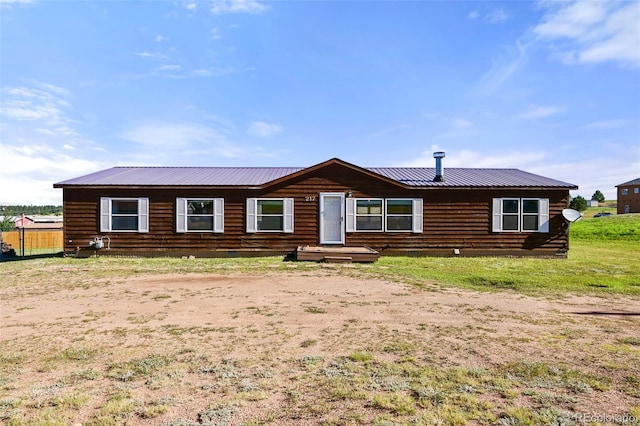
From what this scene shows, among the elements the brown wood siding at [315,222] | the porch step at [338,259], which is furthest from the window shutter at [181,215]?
the porch step at [338,259]

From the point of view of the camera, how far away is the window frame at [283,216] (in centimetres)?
1564

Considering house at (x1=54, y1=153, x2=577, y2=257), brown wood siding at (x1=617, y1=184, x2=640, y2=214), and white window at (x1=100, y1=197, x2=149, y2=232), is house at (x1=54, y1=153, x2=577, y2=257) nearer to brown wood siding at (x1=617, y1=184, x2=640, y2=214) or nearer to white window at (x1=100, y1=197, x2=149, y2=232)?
white window at (x1=100, y1=197, x2=149, y2=232)

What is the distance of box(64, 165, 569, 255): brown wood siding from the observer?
15.4 meters

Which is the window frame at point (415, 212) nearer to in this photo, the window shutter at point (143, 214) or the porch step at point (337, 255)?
the porch step at point (337, 255)

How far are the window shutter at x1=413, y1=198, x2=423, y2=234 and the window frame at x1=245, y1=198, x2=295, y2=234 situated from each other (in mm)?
5471

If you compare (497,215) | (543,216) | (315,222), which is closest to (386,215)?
(315,222)

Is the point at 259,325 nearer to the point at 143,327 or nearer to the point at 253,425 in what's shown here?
the point at 143,327

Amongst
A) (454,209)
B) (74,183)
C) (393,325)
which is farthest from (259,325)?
(74,183)

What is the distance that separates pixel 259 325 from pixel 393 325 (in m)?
2.27

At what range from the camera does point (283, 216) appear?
51.8 feet

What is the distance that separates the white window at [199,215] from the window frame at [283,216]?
3.86 feet

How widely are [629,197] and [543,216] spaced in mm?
60284

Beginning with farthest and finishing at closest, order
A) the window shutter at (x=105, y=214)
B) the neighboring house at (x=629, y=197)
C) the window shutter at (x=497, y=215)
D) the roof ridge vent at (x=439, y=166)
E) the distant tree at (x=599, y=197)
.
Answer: the distant tree at (x=599, y=197), the neighboring house at (x=629, y=197), the roof ridge vent at (x=439, y=166), the window shutter at (x=497, y=215), the window shutter at (x=105, y=214)

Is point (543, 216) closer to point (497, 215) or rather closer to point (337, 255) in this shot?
point (497, 215)
